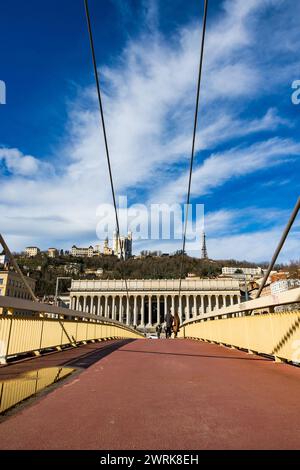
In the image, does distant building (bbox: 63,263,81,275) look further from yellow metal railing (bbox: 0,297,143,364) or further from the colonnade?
yellow metal railing (bbox: 0,297,143,364)

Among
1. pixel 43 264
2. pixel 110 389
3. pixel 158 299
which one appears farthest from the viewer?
pixel 43 264

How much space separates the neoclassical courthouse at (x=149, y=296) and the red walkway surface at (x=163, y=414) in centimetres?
10462

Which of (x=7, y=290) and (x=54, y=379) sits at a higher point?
(x=7, y=290)

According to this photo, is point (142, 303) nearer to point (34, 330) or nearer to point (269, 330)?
point (34, 330)

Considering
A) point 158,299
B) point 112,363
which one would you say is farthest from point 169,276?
point 112,363

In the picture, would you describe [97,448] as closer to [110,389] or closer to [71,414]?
[71,414]

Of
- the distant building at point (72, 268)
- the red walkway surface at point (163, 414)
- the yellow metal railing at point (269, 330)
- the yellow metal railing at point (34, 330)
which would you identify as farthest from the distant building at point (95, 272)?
the red walkway surface at point (163, 414)

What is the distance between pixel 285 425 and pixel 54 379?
12.9 ft

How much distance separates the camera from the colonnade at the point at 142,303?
109m

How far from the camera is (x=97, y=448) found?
2709mm

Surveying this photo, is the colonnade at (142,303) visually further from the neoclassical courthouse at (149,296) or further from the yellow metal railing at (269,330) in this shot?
the yellow metal railing at (269,330)

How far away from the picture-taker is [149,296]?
111 m

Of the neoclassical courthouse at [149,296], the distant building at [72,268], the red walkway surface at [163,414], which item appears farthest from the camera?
the distant building at [72,268]
